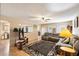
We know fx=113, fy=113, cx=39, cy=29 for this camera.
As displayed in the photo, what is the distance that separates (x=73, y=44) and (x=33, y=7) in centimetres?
87

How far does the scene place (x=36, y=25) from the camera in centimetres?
187

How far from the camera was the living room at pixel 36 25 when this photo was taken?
181cm

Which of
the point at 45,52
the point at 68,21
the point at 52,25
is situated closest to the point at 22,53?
the point at 45,52

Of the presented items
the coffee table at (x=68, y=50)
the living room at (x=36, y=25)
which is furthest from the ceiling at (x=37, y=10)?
the coffee table at (x=68, y=50)

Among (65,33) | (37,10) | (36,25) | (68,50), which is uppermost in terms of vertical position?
(37,10)

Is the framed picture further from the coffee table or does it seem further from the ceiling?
the coffee table

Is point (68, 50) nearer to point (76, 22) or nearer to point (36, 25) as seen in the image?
point (76, 22)

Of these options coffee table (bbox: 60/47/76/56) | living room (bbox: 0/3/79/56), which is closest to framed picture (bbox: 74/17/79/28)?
living room (bbox: 0/3/79/56)

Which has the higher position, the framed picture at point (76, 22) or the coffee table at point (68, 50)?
the framed picture at point (76, 22)

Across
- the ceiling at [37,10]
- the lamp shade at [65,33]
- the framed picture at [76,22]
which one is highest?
the ceiling at [37,10]

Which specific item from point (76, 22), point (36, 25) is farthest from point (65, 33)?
point (36, 25)

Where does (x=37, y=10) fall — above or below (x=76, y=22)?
above

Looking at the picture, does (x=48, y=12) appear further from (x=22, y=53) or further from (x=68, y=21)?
(x=22, y=53)

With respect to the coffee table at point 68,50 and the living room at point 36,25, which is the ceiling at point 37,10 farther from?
the coffee table at point 68,50
